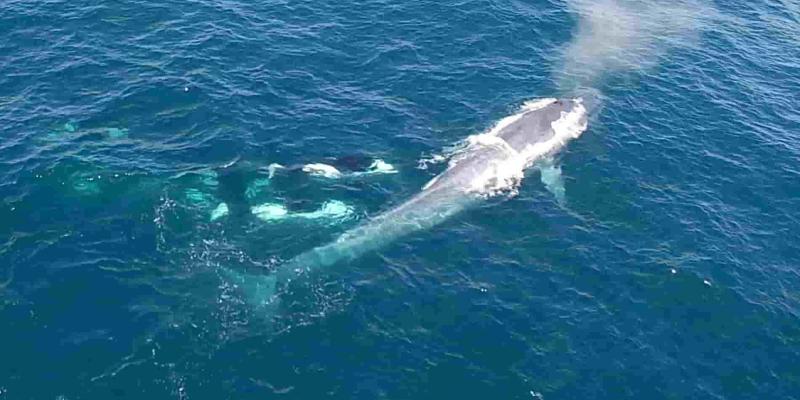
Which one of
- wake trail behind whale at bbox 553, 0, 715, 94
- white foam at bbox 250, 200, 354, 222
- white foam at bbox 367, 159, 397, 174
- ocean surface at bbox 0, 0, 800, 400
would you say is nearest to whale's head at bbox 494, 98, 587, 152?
ocean surface at bbox 0, 0, 800, 400

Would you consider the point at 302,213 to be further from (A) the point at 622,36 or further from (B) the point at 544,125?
(A) the point at 622,36

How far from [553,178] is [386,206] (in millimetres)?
17952

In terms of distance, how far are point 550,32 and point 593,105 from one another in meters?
17.7

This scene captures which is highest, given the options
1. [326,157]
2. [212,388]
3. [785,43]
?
[785,43]

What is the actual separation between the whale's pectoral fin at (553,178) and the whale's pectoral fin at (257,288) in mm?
29443

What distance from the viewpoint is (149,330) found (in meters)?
61.6

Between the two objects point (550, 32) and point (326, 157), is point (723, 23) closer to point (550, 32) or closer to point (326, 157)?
point (550, 32)

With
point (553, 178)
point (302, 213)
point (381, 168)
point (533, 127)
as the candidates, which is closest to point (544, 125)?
Result: point (533, 127)

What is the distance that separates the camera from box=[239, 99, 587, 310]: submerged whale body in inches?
2749

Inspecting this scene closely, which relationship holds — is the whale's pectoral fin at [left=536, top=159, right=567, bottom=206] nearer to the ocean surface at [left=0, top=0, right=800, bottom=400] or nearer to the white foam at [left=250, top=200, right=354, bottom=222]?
the ocean surface at [left=0, top=0, right=800, bottom=400]

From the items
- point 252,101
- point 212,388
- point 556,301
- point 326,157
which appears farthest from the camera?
point 252,101

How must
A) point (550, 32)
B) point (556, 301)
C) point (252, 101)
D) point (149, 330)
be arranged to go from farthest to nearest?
point (550, 32) → point (252, 101) → point (556, 301) → point (149, 330)

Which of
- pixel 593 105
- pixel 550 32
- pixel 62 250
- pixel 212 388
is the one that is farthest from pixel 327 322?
pixel 550 32

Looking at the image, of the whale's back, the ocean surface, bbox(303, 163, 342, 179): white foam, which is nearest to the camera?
the ocean surface
